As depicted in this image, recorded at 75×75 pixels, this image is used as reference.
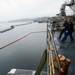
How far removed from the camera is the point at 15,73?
14117 millimetres

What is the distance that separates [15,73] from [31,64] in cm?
912

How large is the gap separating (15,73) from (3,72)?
24.1 feet

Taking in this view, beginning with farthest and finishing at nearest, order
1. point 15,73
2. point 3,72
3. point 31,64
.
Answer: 1. point 31,64
2. point 3,72
3. point 15,73

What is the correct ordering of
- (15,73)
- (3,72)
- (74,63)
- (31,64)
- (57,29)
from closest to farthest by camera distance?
(74,63)
(15,73)
(57,29)
(3,72)
(31,64)

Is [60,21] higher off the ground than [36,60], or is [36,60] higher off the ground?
[60,21]

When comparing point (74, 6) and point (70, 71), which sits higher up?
point (74, 6)

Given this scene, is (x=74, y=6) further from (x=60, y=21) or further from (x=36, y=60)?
(x=36, y=60)

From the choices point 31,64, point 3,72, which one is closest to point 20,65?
point 31,64

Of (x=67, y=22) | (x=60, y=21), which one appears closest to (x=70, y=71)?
(x=67, y=22)

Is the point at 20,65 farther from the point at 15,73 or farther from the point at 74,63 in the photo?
the point at 74,63

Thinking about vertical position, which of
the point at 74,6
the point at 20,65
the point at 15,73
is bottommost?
the point at 20,65

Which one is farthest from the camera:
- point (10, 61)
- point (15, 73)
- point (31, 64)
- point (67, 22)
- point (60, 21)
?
point (10, 61)

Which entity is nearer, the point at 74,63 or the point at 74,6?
the point at 74,63

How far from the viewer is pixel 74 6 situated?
1578 centimetres
